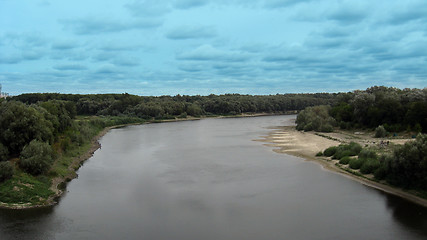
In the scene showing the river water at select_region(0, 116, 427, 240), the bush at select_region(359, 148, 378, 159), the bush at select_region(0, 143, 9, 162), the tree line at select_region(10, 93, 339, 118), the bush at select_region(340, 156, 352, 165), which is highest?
the tree line at select_region(10, 93, 339, 118)

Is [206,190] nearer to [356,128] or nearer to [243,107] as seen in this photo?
[356,128]

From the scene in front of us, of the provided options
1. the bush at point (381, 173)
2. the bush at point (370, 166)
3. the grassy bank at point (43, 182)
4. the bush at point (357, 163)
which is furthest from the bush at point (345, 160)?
the grassy bank at point (43, 182)

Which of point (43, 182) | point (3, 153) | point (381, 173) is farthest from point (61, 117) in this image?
point (381, 173)

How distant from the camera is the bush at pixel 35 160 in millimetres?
21422

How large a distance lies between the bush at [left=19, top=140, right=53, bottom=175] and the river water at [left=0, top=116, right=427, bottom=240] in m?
2.05

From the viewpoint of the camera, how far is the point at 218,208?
60.8ft

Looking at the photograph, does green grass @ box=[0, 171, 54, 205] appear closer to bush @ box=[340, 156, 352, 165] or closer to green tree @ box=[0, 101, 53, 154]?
green tree @ box=[0, 101, 53, 154]

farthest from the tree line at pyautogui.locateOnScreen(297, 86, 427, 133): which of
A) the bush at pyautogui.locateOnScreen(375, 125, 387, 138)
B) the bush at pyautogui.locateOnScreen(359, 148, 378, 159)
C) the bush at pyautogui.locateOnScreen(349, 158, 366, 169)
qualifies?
the bush at pyautogui.locateOnScreen(349, 158, 366, 169)

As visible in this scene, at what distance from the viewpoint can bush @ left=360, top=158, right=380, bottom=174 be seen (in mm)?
23913

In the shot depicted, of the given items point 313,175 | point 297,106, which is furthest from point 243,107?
point 313,175

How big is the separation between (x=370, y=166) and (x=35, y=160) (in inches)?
825

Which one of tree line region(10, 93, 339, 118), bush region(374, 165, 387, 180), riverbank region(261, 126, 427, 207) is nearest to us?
riverbank region(261, 126, 427, 207)

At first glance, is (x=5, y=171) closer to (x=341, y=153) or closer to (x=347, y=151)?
(x=341, y=153)

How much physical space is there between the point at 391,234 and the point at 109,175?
61.9ft
